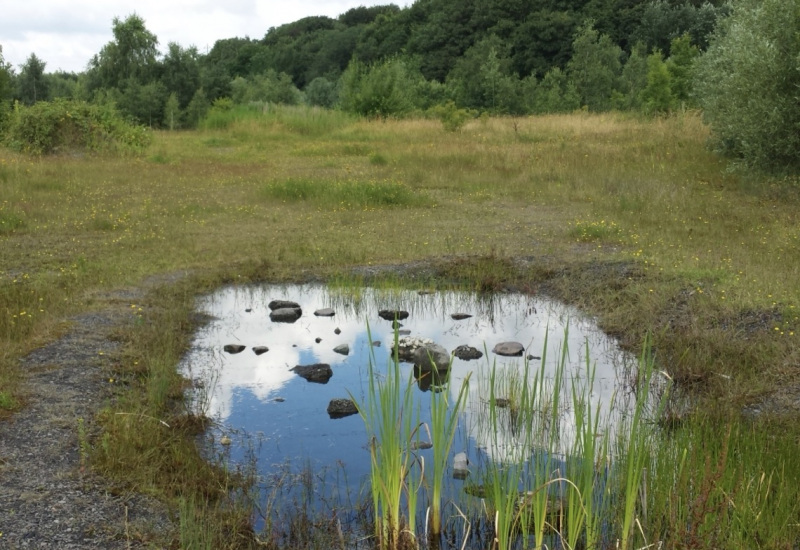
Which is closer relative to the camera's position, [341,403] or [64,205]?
[341,403]

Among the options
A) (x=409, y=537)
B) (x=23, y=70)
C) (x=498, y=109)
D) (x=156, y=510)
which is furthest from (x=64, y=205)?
(x=23, y=70)

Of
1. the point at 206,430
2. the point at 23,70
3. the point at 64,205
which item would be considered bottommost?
the point at 206,430

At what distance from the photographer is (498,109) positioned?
131 feet

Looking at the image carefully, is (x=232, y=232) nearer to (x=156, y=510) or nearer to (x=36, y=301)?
(x=36, y=301)

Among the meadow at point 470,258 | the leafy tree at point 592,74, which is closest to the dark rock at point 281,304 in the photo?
the meadow at point 470,258

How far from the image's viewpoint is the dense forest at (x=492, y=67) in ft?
56.0

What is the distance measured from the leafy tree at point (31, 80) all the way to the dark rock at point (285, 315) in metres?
40.7

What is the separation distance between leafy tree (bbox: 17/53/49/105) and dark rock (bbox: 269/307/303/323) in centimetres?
4067

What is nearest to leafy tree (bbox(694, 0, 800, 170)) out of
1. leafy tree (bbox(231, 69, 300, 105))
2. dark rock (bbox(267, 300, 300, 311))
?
dark rock (bbox(267, 300, 300, 311))

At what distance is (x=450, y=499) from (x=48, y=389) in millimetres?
3534

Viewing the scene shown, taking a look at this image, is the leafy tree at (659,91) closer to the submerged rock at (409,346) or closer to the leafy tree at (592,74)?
the leafy tree at (592,74)

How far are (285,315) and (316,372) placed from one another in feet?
6.10

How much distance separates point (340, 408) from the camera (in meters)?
6.46

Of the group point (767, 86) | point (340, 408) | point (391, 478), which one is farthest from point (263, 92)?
point (391, 478)
